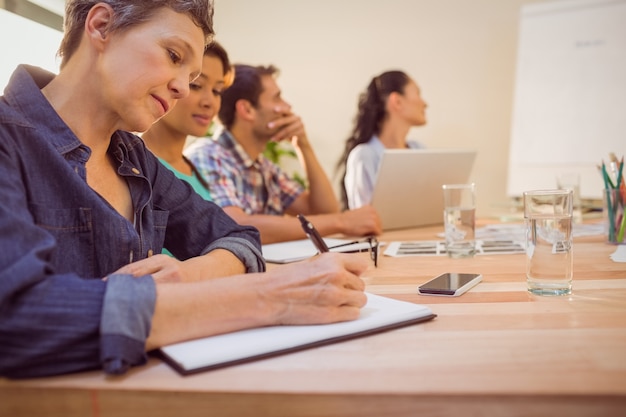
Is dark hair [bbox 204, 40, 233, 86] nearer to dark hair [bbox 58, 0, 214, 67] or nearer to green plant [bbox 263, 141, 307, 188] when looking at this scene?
dark hair [bbox 58, 0, 214, 67]

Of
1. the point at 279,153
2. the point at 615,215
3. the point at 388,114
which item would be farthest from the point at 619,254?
Result: the point at 279,153

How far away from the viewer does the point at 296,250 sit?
162cm

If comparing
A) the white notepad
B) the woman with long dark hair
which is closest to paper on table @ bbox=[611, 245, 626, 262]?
the white notepad

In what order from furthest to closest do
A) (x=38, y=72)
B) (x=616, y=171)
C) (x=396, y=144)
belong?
1. (x=396, y=144)
2. (x=616, y=171)
3. (x=38, y=72)

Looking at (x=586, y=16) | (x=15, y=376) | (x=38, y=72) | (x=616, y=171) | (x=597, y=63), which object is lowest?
(x=15, y=376)

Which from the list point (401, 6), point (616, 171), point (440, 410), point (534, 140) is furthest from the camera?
point (401, 6)

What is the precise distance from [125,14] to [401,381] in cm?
71

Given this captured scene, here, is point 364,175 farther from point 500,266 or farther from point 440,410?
point 440,410

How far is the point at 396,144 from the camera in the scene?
3.37 m

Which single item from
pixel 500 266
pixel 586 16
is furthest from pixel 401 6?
pixel 500 266

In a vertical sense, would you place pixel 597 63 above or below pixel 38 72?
above

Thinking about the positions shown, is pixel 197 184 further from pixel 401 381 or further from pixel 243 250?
pixel 401 381

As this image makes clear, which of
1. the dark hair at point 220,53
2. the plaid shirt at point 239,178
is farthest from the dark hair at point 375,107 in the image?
the dark hair at point 220,53

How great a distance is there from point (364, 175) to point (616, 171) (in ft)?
4.44
